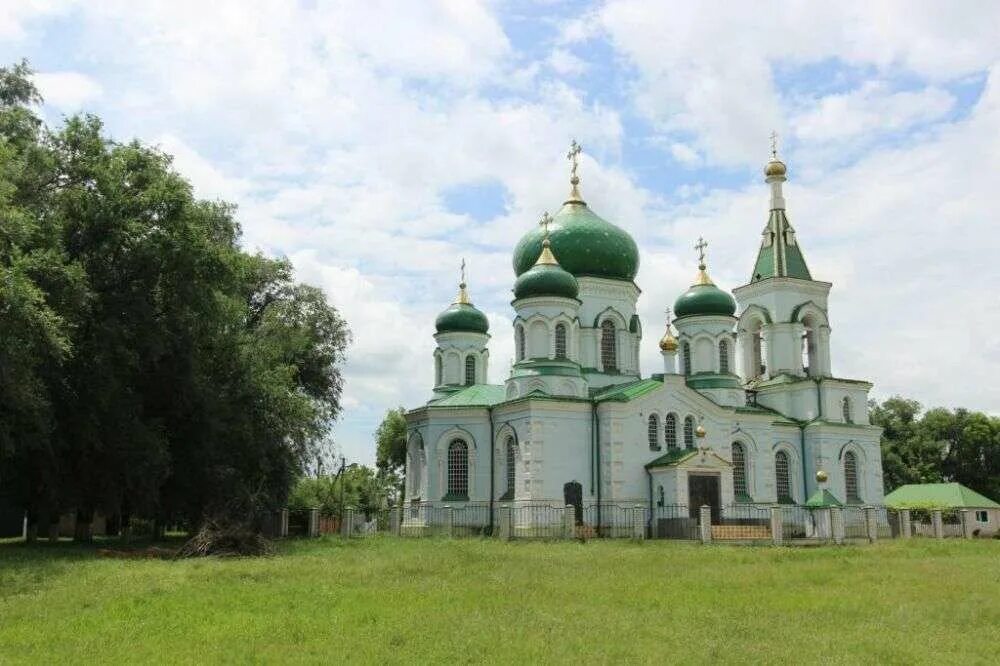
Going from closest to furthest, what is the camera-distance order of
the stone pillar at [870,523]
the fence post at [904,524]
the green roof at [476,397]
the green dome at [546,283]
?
the stone pillar at [870,523] < the fence post at [904,524] < the green dome at [546,283] < the green roof at [476,397]

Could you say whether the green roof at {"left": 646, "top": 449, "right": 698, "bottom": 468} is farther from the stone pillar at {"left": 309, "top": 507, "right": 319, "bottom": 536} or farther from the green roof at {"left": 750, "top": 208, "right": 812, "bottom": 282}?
the stone pillar at {"left": 309, "top": 507, "right": 319, "bottom": 536}

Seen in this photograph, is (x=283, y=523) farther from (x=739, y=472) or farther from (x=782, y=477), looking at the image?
(x=782, y=477)

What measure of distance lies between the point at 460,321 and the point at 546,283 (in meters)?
6.98

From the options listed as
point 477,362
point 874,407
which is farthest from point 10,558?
point 874,407

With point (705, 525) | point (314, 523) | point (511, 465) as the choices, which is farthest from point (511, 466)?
point (705, 525)

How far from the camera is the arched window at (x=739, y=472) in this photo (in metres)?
35.9

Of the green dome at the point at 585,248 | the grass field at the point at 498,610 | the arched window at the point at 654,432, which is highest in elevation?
the green dome at the point at 585,248

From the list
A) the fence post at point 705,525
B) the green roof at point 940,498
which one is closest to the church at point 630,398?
the fence post at point 705,525

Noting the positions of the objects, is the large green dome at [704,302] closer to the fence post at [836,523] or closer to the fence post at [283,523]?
the fence post at [836,523]

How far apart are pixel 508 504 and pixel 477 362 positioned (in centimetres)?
877

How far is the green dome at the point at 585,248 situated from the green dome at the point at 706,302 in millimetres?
2545

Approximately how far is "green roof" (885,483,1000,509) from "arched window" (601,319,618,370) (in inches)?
676

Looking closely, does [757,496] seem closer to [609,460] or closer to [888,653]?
[609,460]

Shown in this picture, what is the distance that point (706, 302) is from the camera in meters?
36.7
